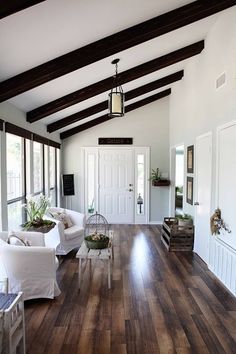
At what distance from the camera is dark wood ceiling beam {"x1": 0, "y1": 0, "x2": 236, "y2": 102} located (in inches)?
133

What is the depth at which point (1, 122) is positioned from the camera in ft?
12.6

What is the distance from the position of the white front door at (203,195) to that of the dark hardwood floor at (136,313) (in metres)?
0.48

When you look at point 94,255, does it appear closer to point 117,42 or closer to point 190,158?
point 117,42

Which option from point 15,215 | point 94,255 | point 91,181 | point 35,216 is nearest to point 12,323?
point 94,255

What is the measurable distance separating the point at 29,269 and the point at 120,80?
338cm

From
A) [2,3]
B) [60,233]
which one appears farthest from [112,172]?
[2,3]

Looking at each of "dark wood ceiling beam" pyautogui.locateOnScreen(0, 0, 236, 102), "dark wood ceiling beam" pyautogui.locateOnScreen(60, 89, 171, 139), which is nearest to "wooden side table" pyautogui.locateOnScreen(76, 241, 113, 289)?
"dark wood ceiling beam" pyautogui.locateOnScreen(0, 0, 236, 102)

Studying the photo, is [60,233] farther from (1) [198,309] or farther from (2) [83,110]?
(2) [83,110]

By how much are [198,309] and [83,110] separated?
4.72 metres

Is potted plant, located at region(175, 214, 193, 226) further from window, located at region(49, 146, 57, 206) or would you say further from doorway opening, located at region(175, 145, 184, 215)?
window, located at region(49, 146, 57, 206)

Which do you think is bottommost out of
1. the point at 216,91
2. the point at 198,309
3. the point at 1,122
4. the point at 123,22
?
the point at 198,309

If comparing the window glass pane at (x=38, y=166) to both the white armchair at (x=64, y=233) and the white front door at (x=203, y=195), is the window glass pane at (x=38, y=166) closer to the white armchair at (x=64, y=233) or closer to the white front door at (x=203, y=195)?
the white armchair at (x=64, y=233)

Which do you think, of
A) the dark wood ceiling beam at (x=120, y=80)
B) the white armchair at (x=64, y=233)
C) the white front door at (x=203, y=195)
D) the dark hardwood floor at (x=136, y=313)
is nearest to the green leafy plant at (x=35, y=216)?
the white armchair at (x=64, y=233)

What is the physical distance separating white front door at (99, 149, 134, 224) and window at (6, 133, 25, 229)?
3.16 m
